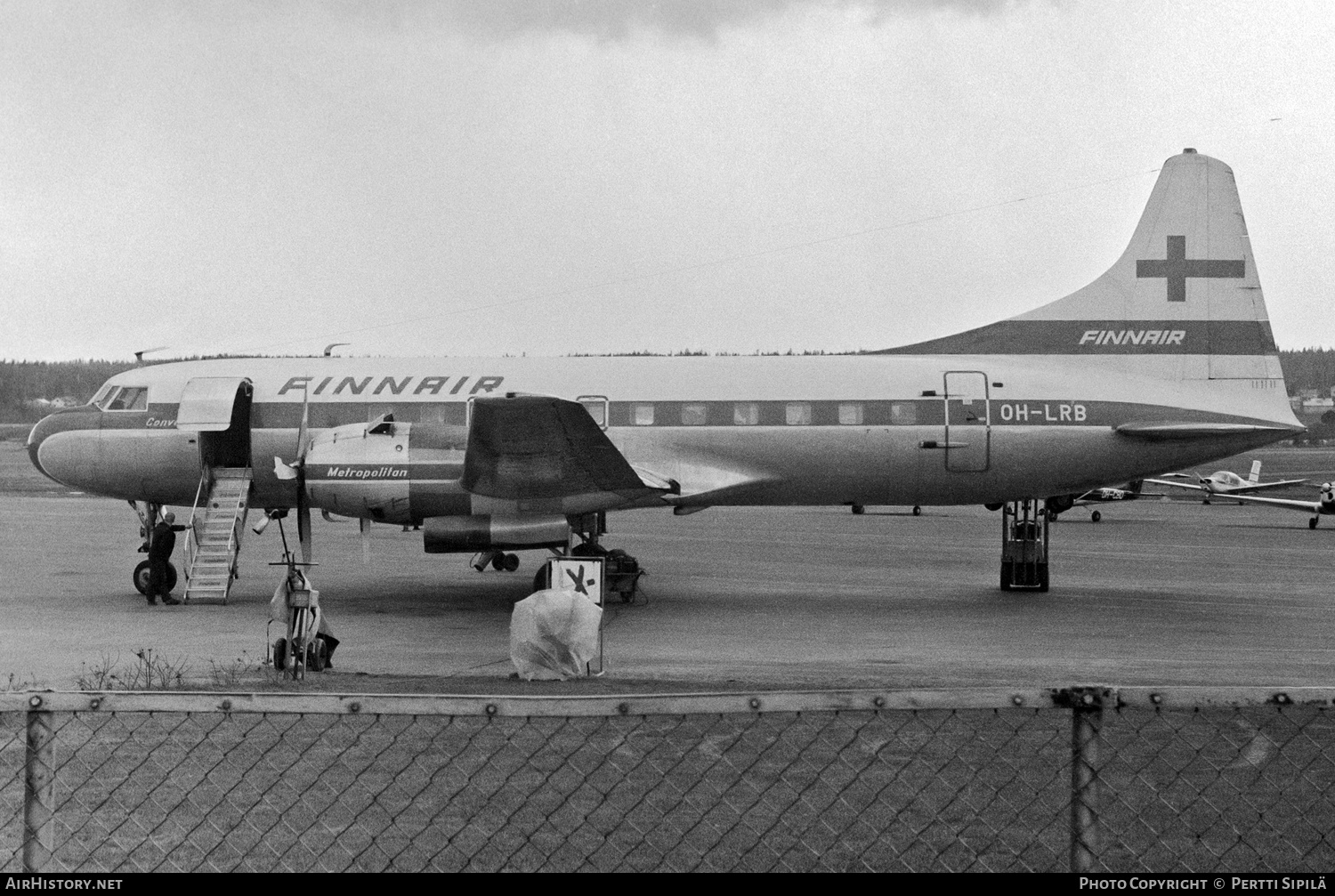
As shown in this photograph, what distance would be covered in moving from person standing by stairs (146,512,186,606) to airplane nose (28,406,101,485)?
8.96 feet

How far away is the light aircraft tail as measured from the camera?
79.9 ft

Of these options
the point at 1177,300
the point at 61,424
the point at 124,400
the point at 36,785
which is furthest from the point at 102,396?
the point at 36,785

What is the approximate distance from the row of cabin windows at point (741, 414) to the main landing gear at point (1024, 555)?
3459 mm

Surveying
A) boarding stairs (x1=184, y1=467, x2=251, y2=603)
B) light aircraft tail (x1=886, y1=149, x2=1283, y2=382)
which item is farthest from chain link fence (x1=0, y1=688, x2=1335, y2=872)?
light aircraft tail (x1=886, y1=149, x2=1283, y2=382)

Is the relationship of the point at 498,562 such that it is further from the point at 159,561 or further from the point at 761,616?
the point at 761,616

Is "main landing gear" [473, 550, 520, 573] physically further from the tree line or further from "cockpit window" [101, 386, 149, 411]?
the tree line

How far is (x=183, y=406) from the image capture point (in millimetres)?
23672

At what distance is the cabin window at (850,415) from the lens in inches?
921

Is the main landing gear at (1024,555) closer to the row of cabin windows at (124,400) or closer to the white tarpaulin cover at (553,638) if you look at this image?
the white tarpaulin cover at (553,638)

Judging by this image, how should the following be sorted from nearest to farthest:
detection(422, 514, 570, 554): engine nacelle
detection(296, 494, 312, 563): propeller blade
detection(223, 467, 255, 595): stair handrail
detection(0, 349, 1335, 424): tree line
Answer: detection(296, 494, 312, 563): propeller blade
detection(422, 514, 570, 554): engine nacelle
detection(223, 467, 255, 595): stair handrail
detection(0, 349, 1335, 424): tree line

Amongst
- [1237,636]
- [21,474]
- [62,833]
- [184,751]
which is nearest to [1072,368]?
[1237,636]

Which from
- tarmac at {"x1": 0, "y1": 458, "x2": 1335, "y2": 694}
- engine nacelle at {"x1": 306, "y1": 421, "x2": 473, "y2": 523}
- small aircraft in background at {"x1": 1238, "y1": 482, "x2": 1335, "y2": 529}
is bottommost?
tarmac at {"x1": 0, "y1": 458, "x2": 1335, "y2": 694}

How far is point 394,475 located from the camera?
21016 millimetres

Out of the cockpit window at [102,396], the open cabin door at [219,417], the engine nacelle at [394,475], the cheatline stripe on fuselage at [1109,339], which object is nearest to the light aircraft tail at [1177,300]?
the cheatline stripe on fuselage at [1109,339]
